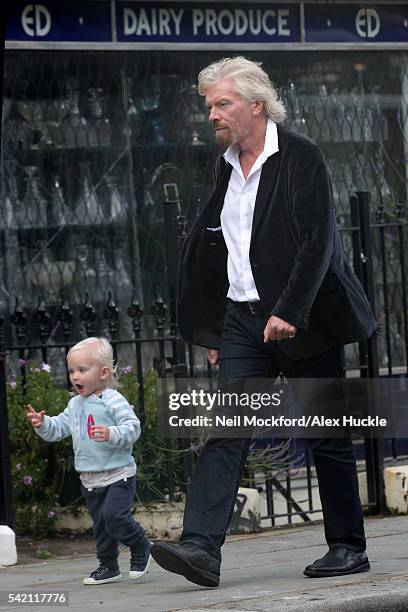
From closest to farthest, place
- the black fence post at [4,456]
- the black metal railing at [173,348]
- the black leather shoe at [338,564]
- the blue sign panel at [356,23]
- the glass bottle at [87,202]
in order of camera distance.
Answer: the black leather shoe at [338,564], the black fence post at [4,456], the black metal railing at [173,348], the glass bottle at [87,202], the blue sign panel at [356,23]

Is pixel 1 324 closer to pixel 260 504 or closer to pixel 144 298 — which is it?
pixel 260 504

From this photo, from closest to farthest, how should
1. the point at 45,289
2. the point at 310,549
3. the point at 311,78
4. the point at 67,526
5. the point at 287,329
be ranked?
the point at 287,329
the point at 310,549
the point at 67,526
the point at 45,289
the point at 311,78

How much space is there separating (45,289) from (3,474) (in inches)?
87.7

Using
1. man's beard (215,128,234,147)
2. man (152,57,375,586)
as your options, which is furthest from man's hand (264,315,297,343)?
man's beard (215,128,234,147)

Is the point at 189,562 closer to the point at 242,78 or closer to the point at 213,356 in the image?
the point at 213,356

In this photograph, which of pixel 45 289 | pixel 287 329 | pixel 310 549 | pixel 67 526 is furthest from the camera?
pixel 45 289

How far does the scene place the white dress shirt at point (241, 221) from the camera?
5.37 meters

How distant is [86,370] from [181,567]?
3.36 ft

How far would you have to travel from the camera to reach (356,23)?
30.8 ft

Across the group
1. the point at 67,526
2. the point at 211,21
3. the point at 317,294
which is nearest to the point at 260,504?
the point at 67,526

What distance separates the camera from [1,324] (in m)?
6.77

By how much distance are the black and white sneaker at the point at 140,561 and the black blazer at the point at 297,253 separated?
1.10 m

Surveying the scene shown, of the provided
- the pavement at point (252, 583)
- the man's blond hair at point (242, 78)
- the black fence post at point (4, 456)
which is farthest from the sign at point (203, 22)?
the man's blond hair at point (242, 78)

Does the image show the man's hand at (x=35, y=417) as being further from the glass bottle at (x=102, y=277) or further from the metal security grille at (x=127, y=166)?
the glass bottle at (x=102, y=277)
